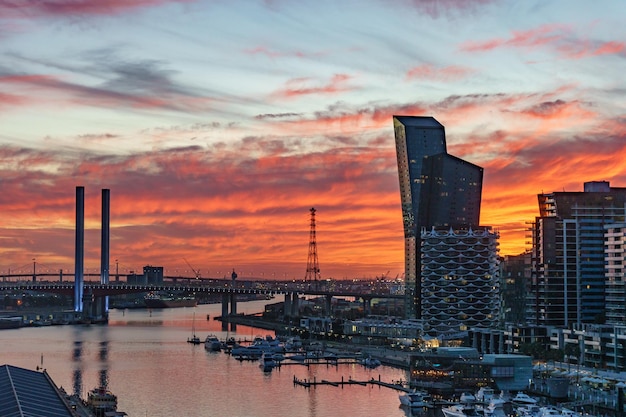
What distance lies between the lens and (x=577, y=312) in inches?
3371

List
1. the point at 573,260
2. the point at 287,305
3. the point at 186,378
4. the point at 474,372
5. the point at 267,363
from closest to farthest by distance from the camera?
the point at 474,372 → the point at 186,378 → the point at 267,363 → the point at 573,260 → the point at 287,305

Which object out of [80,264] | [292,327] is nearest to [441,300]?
[292,327]

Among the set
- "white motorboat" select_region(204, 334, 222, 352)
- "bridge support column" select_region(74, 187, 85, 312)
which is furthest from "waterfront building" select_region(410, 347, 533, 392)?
"bridge support column" select_region(74, 187, 85, 312)

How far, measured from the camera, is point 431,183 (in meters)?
124

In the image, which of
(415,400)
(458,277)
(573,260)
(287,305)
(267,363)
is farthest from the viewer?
(287,305)

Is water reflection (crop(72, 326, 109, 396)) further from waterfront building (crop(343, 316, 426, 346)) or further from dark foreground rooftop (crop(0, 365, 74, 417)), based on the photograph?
waterfront building (crop(343, 316, 426, 346))

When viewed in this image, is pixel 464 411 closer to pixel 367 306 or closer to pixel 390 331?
pixel 390 331

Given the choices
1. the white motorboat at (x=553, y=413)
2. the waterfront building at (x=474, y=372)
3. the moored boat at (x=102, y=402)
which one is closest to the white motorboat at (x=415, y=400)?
the waterfront building at (x=474, y=372)

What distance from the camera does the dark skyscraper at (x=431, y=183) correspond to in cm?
12388

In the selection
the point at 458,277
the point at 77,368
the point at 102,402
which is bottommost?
the point at 77,368

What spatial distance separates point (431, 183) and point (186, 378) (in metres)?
62.0

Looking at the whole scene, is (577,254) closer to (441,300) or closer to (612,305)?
(612,305)

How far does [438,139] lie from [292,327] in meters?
29.5

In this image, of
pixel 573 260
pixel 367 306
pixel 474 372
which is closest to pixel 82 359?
pixel 474 372
